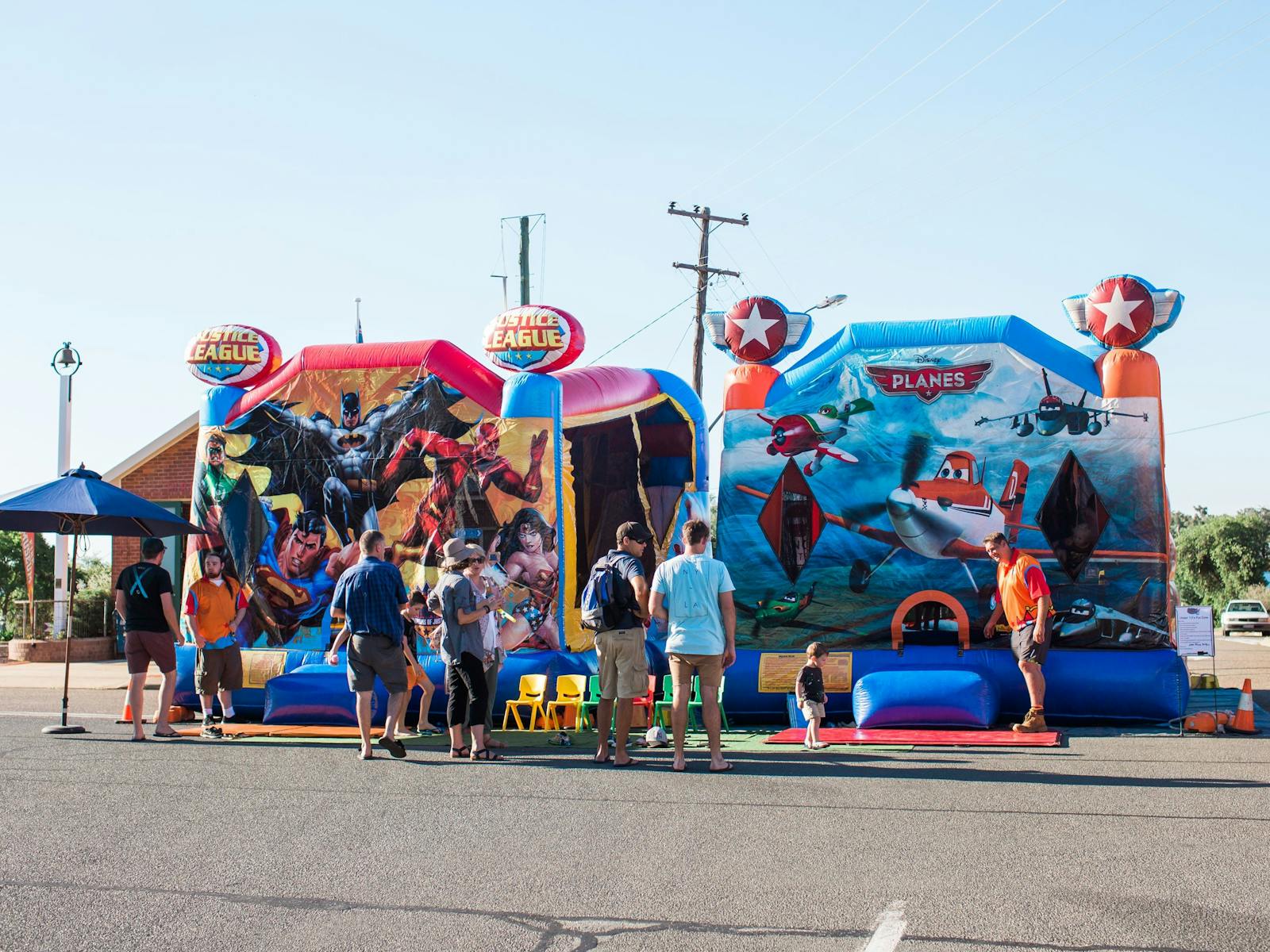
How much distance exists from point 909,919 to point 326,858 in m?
2.63

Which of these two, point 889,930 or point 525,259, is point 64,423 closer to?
point 525,259

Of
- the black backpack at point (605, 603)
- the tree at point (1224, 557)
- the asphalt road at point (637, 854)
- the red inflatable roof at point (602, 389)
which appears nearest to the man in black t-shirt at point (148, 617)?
the asphalt road at point (637, 854)

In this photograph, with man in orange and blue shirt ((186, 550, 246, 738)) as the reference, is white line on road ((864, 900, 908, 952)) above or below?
below

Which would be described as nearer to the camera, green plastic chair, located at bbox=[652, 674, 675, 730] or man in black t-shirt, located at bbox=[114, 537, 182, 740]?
man in black t-shirt, located at bbox=[114, 537, 182, 740]

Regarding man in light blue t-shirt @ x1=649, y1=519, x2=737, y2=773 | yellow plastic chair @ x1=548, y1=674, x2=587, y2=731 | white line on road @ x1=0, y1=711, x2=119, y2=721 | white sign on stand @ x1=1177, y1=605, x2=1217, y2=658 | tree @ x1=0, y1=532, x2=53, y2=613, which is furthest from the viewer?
tree @ x1=0, y1=532, x2=53, y2=613

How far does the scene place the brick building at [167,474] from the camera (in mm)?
25078

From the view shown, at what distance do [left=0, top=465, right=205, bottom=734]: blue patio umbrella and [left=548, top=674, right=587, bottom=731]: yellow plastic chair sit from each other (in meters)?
3.64

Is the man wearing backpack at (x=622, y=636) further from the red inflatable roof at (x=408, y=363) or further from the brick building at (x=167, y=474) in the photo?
the brick building at (x=167, y=474)

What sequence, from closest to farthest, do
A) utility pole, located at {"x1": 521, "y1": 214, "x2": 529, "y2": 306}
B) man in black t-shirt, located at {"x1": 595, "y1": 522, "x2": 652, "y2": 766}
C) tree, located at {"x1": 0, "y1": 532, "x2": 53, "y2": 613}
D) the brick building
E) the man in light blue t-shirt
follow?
the man in light blue t-shirt → man in black t-shirt, located at {"x1": 595, "y1": 522, "x2": 652, "y2": 766} → the brick building → utility pole, located at {"x1": 521, "y1": 214, "x2": 529, "y2": 306} → tree, located at {"x1": 0, "y1": 532, "x2": 53, "y2": 613}

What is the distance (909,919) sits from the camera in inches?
199

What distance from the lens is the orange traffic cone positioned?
10984 mm

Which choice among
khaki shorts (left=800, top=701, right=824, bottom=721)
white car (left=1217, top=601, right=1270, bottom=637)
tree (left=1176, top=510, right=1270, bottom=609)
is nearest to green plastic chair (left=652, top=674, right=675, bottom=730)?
khaki shorts (left=800, top=701, right=824, bottom=721)

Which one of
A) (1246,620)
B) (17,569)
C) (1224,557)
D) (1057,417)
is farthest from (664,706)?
(1224,557)

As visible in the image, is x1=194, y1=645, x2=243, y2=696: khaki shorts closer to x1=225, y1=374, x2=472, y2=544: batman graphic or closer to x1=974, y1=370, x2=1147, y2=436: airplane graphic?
x1=225, y1=374, x2=472, y2=544: batman graphic
